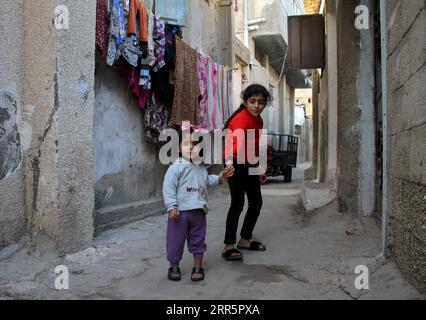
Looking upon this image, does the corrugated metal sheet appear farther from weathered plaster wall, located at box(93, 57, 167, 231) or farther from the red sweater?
the red sweater

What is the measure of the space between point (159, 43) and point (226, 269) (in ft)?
10.7

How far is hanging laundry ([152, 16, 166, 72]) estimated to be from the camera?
213 inches

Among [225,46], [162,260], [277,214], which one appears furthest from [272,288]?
[225,46]

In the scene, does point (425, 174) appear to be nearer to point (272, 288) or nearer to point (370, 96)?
point (272, 288)

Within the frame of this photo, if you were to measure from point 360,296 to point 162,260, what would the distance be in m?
1.67

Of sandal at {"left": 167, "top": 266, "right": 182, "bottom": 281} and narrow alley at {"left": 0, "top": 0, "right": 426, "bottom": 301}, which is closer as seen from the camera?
narrow alley at {"left": 0, "top": 0, "right": 426, "bottom": 301}

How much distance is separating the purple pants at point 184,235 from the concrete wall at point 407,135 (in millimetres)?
1326

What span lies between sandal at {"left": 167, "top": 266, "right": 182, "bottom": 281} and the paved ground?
47 millimetres

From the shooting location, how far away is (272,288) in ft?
9.33

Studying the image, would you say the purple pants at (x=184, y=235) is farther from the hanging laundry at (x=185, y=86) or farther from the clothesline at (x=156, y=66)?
the hanging laundry at (x=185, y=86)

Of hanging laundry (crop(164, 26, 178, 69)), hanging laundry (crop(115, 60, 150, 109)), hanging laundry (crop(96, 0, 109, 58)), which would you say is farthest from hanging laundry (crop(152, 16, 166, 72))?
hanging laundry (crop(96, 0, 109, 58))

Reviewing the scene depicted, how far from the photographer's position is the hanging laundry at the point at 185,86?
19.7 ft

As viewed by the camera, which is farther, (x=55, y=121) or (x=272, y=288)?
(x=55, y=121)

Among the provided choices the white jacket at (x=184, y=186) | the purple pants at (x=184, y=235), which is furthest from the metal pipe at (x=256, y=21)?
the purple pants at (x=184, y=235)
